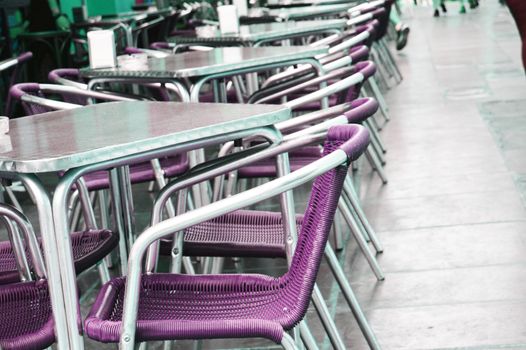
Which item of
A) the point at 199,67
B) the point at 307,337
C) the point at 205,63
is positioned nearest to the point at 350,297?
the point at 307,337

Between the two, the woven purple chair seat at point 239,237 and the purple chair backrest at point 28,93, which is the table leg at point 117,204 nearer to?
the woven purple chair seat at point 239,237

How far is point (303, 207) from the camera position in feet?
14.8

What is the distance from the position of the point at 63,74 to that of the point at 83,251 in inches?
69.4

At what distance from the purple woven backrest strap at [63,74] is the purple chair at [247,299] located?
203 centimetres

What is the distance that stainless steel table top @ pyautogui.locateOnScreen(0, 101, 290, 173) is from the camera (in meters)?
1.81

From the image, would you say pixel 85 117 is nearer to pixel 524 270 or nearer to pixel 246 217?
pixel 246 217

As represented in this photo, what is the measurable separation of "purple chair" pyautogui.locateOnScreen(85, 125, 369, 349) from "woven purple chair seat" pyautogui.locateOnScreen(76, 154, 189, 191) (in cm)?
127

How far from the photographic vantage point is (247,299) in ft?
6.53

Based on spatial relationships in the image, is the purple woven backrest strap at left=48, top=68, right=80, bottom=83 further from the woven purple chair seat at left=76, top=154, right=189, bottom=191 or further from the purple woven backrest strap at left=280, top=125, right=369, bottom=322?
the purple woven backrest strap at left=280, top=125, right=369, bottom=322

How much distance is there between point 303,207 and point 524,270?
1.35 m

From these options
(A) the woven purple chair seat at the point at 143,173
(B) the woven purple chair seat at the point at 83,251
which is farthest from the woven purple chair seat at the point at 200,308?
(A) the woven purple chair seat at the point at 143,173

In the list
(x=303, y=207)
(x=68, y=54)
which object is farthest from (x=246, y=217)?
(x=68, y=54)

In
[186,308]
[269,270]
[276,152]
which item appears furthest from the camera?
[269,270]

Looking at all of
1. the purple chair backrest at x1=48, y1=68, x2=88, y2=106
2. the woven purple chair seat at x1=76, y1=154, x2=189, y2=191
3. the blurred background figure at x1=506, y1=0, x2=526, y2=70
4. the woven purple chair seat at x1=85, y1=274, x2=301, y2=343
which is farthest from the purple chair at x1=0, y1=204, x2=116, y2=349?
the blurred background figure at x1=506, y1=0, x2=526, y2=70
